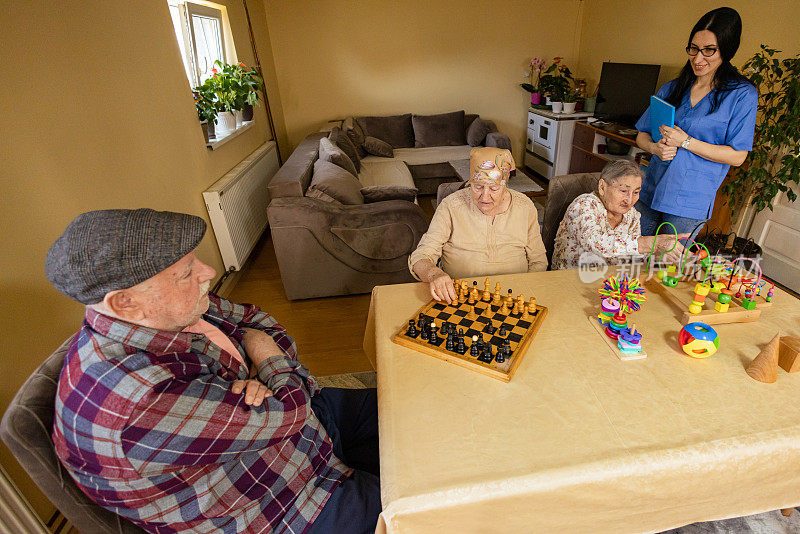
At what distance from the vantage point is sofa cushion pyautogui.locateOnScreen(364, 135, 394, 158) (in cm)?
461

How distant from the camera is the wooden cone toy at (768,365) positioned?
94 cm

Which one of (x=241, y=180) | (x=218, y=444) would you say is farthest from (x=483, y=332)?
(x=241, y=180)

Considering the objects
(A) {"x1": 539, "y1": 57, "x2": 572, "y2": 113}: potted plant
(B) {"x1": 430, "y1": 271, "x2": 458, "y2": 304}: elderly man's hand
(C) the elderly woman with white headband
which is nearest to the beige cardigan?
(C) the elderly woman with white headband

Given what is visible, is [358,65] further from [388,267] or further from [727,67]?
[727,67]

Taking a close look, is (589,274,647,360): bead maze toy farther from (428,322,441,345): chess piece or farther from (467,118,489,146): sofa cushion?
(467,118,489,146): sofa cushion

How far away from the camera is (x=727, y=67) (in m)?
1.75

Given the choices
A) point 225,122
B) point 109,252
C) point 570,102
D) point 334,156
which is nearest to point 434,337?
point 109,252

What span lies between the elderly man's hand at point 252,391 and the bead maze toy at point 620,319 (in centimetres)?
88

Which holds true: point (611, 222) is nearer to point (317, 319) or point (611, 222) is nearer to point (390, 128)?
point (317, 319)

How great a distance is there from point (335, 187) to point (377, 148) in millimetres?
2181

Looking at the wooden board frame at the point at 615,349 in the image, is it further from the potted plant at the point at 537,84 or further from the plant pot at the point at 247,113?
the potted plant at the point at 537,84

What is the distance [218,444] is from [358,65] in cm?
511

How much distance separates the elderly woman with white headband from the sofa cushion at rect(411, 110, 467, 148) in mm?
3522

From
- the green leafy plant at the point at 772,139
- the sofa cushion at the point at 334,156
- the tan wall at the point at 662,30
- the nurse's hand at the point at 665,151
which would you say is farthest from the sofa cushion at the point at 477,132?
the nurse's hand at the point at 665,151
